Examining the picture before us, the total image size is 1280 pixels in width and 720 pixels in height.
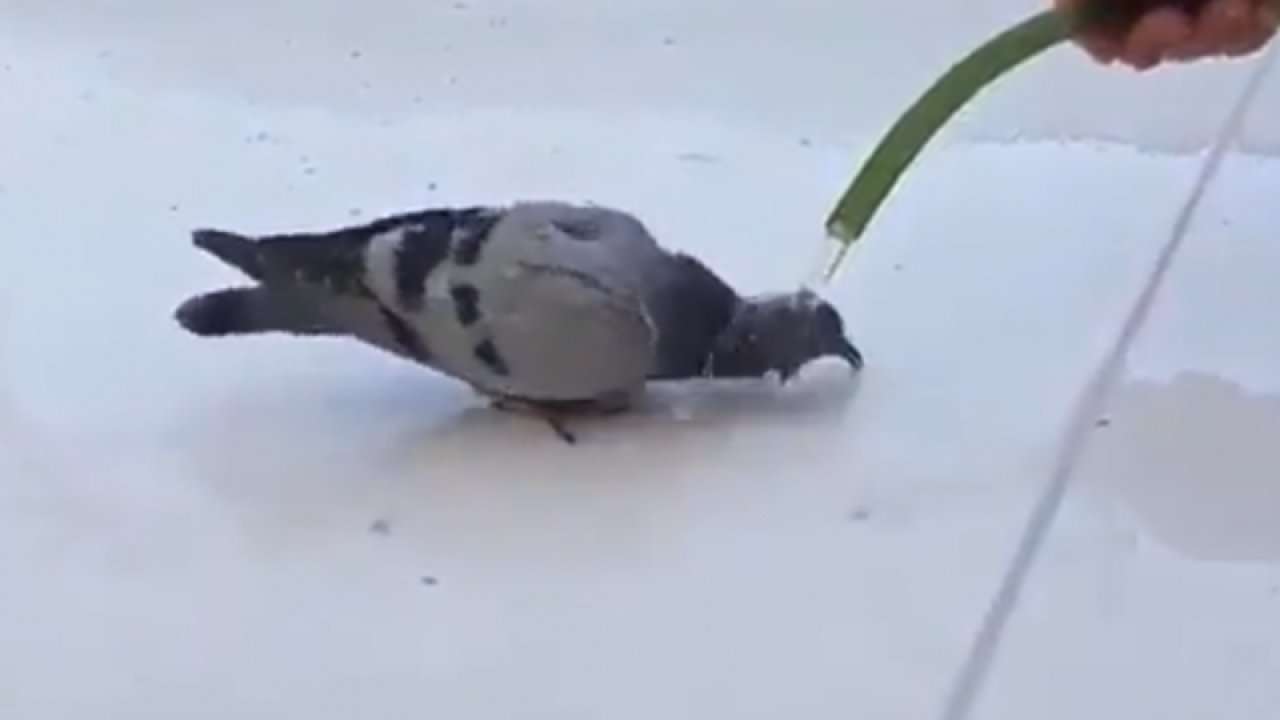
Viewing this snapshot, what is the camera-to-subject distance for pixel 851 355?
2.75ft

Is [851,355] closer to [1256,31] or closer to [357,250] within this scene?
[357,250]

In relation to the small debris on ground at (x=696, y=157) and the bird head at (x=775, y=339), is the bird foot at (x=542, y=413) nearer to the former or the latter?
the bird head at (x=775, y=339)

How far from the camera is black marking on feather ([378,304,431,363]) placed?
79 cm

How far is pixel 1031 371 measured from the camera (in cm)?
84

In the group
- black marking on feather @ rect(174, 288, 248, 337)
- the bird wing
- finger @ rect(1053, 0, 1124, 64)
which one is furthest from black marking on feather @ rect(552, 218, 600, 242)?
finger @ rect(1053, 0, 1124, 64)

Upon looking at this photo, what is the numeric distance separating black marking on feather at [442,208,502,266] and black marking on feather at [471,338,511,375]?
2cm

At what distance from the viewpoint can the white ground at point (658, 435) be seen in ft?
2.20

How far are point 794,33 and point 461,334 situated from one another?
18.5 inches

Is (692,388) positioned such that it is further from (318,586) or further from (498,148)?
(498,148)

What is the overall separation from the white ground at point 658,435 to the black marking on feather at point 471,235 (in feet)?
0.19

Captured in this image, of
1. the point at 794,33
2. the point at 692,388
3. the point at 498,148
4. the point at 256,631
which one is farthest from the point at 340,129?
the point at 256,631

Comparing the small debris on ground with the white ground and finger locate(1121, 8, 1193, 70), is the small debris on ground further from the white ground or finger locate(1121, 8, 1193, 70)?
finger locate(1121, 8, 1193, 70)

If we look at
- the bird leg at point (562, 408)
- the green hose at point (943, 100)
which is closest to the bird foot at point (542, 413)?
the bird leg at point (562, 408)

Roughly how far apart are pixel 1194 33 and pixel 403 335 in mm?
316
